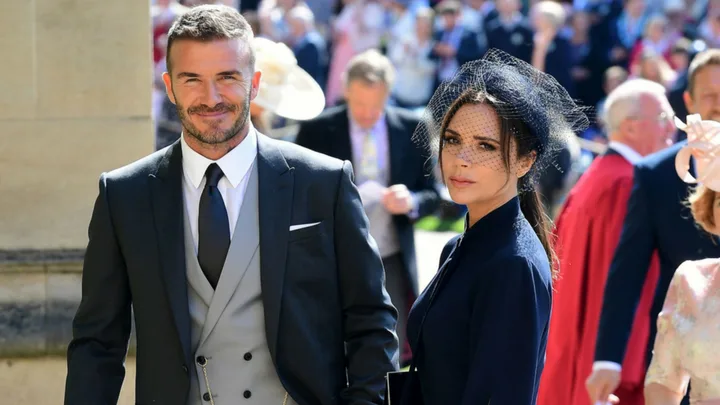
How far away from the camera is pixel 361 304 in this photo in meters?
Answer: 3.69

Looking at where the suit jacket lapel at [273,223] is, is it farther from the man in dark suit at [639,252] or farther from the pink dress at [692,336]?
the man in dark suit at [639,252]

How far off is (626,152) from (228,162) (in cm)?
331

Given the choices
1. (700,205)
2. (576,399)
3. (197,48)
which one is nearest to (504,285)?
(197,48)

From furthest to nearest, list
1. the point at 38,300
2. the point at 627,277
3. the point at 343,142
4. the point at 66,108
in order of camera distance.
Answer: the point at 343,142 < the point at 627,277 < the point at 66,108 < the point at 38,300

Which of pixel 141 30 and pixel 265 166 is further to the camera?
pixel 141 30

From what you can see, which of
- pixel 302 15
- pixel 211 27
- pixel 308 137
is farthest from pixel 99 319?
pixel 302 15

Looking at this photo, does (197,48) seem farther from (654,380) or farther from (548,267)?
(654,380)

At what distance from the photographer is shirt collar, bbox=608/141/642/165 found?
6.51m

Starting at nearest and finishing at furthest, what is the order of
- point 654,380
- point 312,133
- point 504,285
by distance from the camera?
point 504,285 → point 654,380 → point 312,133

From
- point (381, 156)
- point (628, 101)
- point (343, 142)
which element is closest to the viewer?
point (628, 101)

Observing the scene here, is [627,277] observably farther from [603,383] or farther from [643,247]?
[603,383]

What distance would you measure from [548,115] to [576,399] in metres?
3.02

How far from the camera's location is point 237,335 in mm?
3588

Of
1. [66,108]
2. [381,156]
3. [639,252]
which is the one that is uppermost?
[66,108]
